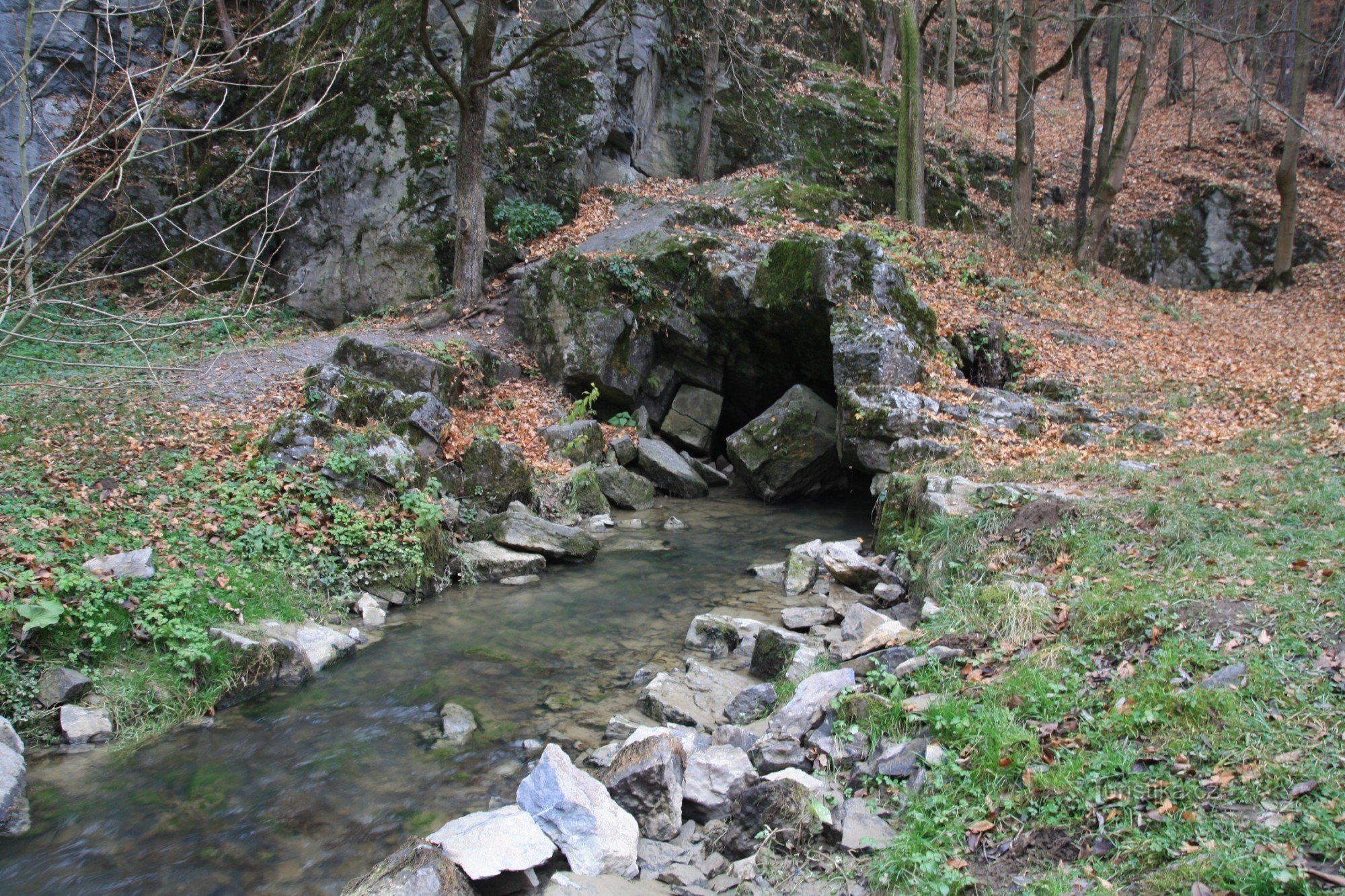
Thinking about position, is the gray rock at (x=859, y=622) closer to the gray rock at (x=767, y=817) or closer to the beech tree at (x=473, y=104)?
the gray rock at (x=767, y=817)

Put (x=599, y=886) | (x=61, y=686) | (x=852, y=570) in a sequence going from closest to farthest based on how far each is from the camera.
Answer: (x=599, y=886) → (x=61, y=686) → (x=852, y=570)

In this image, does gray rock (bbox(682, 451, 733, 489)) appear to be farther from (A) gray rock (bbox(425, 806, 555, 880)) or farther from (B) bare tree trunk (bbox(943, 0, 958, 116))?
(B) bare tree trunk (bbox(943, 0, 958, 116))

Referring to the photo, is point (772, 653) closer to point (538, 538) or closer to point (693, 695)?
point (693, 695)

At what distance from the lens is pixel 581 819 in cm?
411

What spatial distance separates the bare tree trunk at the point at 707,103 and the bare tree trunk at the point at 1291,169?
42.6ft

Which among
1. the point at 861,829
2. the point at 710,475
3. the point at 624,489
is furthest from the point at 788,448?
the point at 861,829

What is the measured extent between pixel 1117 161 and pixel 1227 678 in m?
17.2

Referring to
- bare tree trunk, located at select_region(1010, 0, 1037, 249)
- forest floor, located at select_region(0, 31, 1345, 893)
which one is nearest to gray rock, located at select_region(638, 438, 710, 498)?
forest floor, located at select_region(0, 31, 1345, 893)

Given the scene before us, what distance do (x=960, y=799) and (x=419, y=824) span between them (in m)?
2.95

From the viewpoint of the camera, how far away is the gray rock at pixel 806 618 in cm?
724

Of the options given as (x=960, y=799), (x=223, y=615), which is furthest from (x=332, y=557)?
(x=960, y=799)

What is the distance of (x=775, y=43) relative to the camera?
24.0 m

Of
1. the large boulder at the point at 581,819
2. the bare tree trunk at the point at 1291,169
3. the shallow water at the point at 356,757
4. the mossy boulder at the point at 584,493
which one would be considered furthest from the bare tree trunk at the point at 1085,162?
the large boulder at the point at 581,819

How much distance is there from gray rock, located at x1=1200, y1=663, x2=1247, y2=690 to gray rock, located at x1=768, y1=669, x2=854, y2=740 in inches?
74.3
